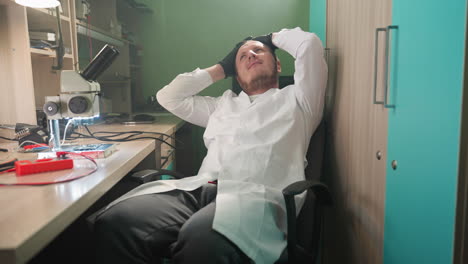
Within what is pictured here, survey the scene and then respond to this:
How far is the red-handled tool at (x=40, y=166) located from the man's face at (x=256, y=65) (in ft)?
3.15

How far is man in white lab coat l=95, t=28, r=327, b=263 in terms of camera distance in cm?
105

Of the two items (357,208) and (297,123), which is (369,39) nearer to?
(297,123)

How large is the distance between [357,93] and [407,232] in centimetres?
56

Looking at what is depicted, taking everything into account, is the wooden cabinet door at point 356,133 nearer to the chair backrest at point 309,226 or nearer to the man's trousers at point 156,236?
the chair backrest at point 309,226

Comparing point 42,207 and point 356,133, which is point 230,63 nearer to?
point 356,133

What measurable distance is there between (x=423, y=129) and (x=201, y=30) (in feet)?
7.55

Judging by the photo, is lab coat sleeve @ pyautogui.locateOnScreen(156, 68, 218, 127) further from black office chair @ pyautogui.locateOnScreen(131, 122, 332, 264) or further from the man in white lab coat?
black office chair @ pyautogui.locateOnScreen(131, 122, 332, 264)

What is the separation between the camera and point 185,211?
127 centimetres

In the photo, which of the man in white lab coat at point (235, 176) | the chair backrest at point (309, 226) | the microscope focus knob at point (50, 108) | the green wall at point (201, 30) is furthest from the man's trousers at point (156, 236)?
the green wall at point (201, 30)

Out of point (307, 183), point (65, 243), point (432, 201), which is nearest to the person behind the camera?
point (432, 201)

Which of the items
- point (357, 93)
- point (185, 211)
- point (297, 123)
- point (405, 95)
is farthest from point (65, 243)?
point (405, 95)

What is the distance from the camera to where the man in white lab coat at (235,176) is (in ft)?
3.45

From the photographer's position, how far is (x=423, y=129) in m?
0.84

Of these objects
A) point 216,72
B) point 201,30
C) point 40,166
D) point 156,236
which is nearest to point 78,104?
point 40,166
